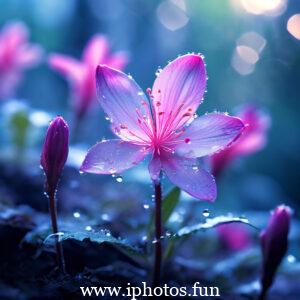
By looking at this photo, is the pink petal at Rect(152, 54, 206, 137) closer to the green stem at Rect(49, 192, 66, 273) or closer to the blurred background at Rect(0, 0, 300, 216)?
the green stem at Rect(49, 192, 66, 273)

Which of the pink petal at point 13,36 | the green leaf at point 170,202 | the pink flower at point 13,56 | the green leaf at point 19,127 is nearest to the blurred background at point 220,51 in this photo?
the pink flower at point 13,56

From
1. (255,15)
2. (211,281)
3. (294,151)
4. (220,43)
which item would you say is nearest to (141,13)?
A: (220,43)

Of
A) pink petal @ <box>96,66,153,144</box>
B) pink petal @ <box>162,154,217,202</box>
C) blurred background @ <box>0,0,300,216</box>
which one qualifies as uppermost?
blurred background @ <box>0,0,300,216</box>

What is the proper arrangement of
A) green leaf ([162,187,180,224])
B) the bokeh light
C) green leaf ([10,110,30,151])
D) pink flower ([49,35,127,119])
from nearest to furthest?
green leaf ([162,187,180,224])
pink flower ([49,35,127,119])
green leaf ([10,110,30,151])
the bokeh light

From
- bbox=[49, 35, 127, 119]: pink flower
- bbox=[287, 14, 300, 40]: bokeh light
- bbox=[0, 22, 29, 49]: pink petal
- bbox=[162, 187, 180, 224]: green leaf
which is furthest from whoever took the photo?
bbox=[287, 14, 300, 40]: bokeh light

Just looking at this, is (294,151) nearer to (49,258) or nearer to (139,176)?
(139,176)

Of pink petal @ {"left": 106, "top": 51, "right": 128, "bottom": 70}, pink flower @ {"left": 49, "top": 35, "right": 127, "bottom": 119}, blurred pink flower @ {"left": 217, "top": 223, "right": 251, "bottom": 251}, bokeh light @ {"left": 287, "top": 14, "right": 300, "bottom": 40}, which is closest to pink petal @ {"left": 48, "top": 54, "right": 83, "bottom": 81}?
pink flower @ {"left": 49, "top": 35, "right": 127, "bottom": 119}
